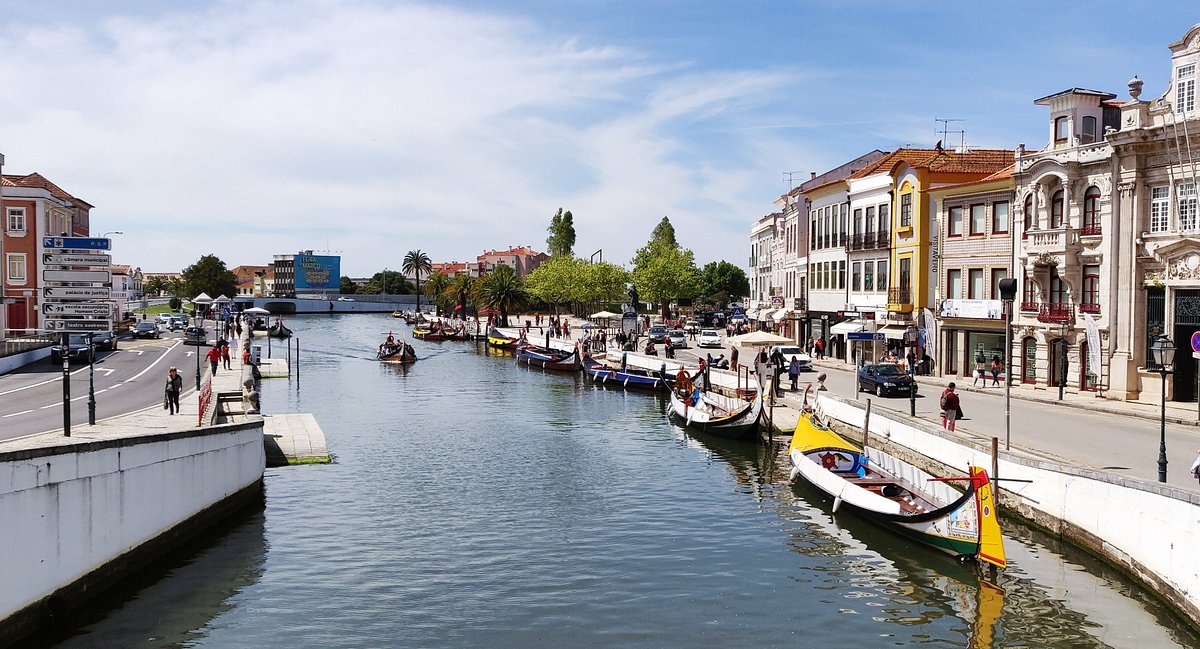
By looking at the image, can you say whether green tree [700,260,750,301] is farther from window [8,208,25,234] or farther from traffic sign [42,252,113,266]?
traffic sign [42,252,113,266]

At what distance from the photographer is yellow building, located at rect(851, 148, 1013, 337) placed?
54.3 meters

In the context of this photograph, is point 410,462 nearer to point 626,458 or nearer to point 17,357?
point 626,458

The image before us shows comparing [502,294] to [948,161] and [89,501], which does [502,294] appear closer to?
[948,161]

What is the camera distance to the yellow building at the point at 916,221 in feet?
178

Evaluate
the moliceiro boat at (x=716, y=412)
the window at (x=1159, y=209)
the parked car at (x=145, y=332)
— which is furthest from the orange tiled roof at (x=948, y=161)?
the parked car at (x=145, y=332)

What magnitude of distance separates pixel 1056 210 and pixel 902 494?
79.1 feet

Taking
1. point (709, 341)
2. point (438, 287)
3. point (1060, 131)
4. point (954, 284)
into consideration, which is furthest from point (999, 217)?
point (438, 287)

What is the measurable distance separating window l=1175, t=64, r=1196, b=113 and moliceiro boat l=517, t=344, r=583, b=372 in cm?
4438

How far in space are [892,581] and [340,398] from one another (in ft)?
132

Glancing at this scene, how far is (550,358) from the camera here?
76.2 metres

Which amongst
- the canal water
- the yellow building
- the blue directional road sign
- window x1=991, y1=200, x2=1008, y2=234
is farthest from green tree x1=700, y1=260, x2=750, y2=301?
the blue directional road sign

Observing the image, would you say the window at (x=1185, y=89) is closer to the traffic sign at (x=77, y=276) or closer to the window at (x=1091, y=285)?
the window at (x=1091, y=285)

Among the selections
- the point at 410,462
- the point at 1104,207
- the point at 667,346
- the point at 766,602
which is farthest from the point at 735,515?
the point at 667,346

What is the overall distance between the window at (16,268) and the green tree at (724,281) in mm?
109993
